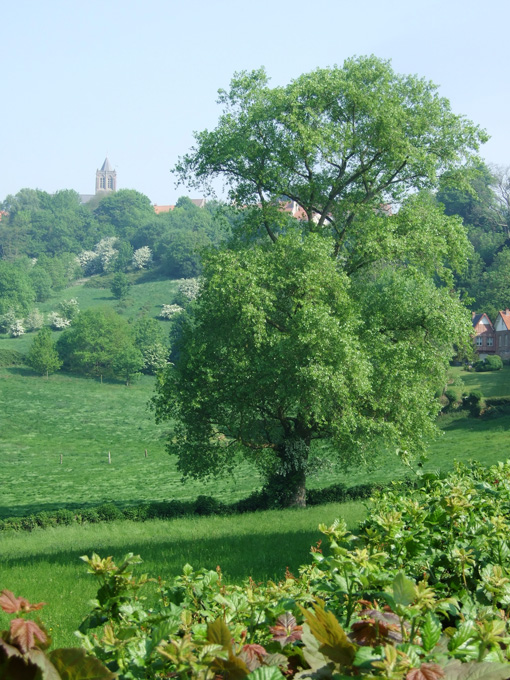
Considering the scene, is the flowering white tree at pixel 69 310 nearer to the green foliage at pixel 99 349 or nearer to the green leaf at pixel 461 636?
the green foliage at pixel 99 349

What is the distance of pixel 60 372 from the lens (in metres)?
84.6

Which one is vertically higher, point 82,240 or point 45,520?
point 82,240

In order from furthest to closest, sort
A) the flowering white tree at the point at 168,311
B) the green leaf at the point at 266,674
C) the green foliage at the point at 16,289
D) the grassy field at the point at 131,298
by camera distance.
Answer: the grassy field at the point at 131,298
the green foliage at the point at 16,289
the flowering white tree at the point at 168,311
the green leaf at the point at 266,674

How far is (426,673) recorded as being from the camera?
203 centimetres

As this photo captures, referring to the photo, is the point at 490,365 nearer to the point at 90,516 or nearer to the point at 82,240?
the point at 90,516

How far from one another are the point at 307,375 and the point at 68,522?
408 inches

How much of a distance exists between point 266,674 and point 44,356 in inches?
3235

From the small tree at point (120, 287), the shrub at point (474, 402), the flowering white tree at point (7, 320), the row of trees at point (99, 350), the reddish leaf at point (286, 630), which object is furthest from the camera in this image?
the small tree at point (120, 287)

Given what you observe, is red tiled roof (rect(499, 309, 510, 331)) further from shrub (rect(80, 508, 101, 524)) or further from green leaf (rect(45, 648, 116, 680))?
green leaf (rect(45, 648, 116, 680))

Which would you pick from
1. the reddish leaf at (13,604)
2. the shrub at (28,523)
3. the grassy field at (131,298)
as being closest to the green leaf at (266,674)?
the reddish leaf at (13,604)

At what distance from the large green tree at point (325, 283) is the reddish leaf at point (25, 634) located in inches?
685

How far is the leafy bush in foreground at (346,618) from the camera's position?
216 centimetres

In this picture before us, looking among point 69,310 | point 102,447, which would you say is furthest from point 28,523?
point 69,310

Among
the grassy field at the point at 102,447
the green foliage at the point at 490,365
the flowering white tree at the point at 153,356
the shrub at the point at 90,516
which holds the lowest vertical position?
the grassy field at the point at 102,447
